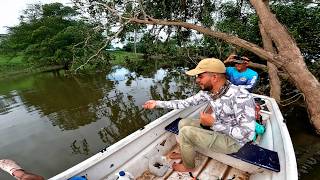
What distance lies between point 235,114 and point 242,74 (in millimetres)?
2608

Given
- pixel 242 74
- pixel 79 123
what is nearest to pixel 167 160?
pixel 242 74

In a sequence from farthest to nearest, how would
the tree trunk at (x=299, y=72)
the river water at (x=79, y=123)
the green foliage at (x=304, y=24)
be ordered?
the green foliage at (x=304, y=24)
the river water at (x=79, y=123)
the tree trunk at (x=299, y=72)

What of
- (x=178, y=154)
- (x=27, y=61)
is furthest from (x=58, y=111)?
(x=27, y=61)

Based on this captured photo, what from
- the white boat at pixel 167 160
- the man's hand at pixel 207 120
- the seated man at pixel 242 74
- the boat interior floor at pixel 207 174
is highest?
the seated man at pixel 242 74

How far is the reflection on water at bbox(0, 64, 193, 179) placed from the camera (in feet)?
20.3

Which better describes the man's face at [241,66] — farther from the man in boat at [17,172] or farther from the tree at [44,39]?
the tree at [44,39]

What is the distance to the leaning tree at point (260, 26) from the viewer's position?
5262mm

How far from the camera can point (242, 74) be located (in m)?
5.17

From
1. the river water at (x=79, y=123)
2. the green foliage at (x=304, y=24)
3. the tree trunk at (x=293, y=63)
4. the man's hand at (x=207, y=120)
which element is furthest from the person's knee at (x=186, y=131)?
the green foliage at (x=304, y=24)

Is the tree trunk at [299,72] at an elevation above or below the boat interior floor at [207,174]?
above

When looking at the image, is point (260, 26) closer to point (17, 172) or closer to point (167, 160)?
point (167, 160)

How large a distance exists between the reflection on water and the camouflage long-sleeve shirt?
3926 millimetres

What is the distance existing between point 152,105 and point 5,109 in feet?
32.4

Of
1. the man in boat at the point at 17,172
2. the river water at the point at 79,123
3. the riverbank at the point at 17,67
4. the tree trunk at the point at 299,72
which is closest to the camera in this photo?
the man in boat at the point at 17,172
